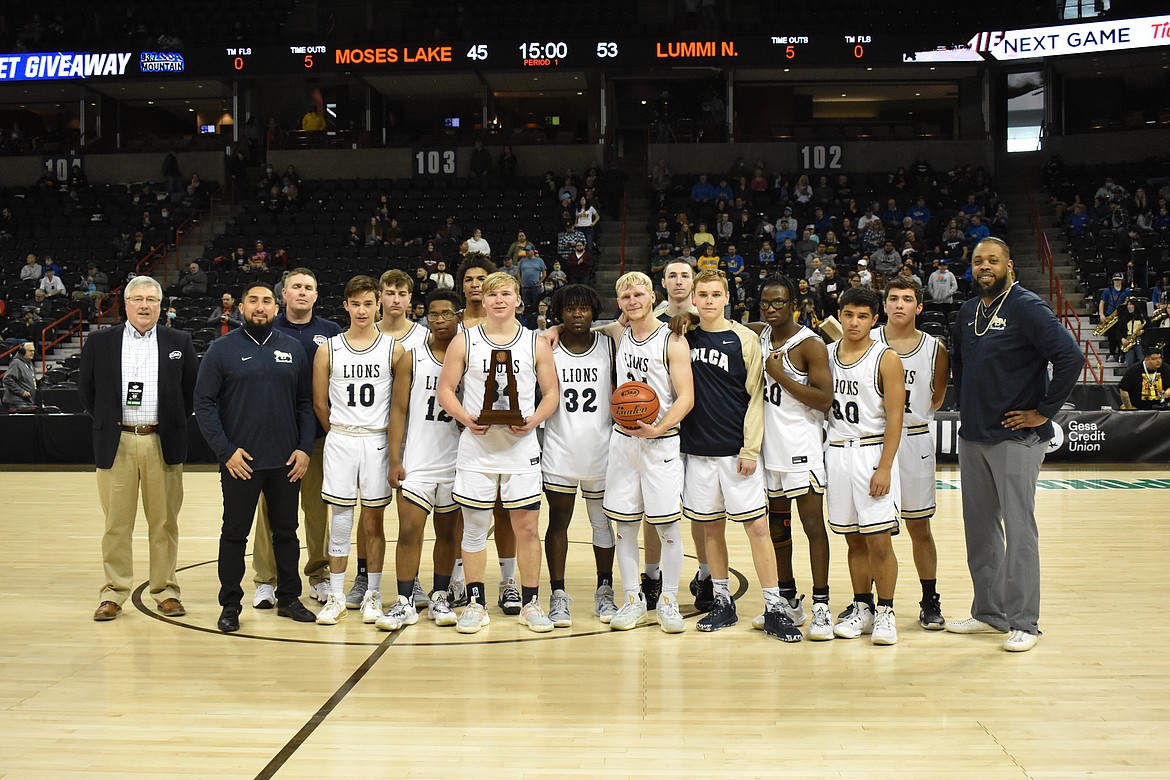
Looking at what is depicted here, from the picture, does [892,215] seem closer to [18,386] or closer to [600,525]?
[18,386]

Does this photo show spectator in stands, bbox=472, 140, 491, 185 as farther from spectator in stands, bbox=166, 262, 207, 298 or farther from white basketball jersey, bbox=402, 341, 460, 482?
white basketball jersey, bbox=402, 341, 460, 482

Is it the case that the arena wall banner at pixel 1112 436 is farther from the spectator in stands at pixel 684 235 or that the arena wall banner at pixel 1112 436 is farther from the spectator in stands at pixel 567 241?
the spectator in stands at pixel 567 241

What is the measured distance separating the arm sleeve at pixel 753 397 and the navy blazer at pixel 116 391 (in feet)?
10.9

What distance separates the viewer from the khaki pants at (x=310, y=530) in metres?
6.72

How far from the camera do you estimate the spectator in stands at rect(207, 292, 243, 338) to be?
15.6 meters

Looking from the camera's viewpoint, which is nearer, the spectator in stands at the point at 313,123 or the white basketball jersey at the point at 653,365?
the white basketball jersey at the point at 653,365

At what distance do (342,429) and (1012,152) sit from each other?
21998 millimetres

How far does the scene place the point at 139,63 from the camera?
74.0 feet

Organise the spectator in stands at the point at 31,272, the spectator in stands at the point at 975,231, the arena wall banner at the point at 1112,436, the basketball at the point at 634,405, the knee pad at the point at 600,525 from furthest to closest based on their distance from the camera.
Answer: the spectator in stands at the point at 31,272 < the spectator in stands at the point at 975,231 < the arena wall banner at the point at 1112,436 < the knee pad at the point at 600,525 < the basketball at the point at 634,405

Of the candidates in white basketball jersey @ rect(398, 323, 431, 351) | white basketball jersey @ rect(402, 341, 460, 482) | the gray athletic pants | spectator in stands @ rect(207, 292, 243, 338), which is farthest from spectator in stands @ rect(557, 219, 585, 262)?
the gray athletic pants

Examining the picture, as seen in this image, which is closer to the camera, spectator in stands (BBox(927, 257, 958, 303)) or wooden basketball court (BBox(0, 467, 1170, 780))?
wooden basketball court (BBox(0, 467, 1170, 780))

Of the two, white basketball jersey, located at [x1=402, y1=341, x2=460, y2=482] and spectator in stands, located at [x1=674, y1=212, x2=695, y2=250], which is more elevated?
spectator in stands, located at [x1=674, y1=212, x2=695, y2=250]

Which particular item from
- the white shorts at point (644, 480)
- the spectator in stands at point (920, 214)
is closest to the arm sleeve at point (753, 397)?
the white shorts at point (644, 480)

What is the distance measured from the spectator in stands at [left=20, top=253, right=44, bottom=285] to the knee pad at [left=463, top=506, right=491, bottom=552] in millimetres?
17337
